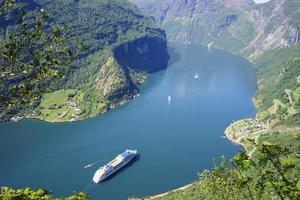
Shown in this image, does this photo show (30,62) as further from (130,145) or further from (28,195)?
(130,145)

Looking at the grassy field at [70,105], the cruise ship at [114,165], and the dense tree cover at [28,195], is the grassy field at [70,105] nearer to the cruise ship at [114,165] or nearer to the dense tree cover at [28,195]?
the cruise ship at [114,165]

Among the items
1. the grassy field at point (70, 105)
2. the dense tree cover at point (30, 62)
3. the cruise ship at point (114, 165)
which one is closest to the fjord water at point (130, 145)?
the cruise ship at point (114, 165)

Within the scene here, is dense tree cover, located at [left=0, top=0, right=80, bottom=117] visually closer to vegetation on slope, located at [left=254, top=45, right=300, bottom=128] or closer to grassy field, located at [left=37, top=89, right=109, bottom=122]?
vegetation on slope, located at [left=254, top=45, right=300, bottom=128]

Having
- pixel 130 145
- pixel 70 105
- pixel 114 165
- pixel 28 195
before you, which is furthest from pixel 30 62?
pixel 70 105

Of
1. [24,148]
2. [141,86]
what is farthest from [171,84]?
[24,148]

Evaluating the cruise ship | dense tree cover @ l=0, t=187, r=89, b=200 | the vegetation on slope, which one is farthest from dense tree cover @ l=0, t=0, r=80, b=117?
the vegetation on slope

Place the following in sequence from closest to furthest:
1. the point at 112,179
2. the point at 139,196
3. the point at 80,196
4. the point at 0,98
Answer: the point at 0,98
the point at 80,196
the point at 139,196
the point at 112,179

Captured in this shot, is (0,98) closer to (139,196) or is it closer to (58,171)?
(139,196)
